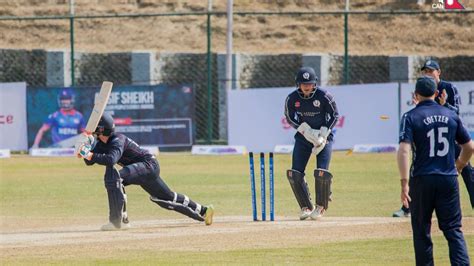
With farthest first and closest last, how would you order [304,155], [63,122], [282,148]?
[63,122] → [282,148] → [304,155]

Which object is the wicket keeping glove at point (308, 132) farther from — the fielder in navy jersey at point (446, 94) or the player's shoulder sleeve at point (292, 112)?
the fielder in navy jersey at point (446, 94)

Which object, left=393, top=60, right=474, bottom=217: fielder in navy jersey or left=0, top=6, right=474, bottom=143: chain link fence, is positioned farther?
left=0, top=6, right=474, bottom=143: chain link fence

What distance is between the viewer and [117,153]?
14.9m

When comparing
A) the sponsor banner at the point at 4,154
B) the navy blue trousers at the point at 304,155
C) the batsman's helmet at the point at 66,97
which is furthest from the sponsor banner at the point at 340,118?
the navy blue trousers at the point at 304,155

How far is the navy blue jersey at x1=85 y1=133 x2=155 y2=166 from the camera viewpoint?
1475 centimetres

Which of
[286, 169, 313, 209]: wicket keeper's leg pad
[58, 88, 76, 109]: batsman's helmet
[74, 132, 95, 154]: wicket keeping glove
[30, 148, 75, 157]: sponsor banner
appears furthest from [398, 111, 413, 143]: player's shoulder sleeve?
[58, 88, 76, 109]: batsman's helmet

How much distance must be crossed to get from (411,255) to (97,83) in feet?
73.7

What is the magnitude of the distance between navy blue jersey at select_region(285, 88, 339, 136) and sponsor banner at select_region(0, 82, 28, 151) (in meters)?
14.3

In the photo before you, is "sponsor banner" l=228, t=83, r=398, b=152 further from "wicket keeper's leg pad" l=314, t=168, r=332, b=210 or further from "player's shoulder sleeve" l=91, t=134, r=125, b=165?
"player's shoulder sleeve" l=91, t=134, r=125, b=165

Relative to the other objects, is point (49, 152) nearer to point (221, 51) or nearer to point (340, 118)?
point (340, 118)

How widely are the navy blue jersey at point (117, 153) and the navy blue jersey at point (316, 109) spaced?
2257 millimetres

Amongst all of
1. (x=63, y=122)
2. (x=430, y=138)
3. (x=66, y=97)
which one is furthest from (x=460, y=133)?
(x=66, y=97)

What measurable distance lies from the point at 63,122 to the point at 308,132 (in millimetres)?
14216

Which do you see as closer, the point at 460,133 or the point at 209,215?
the point at 460,133
